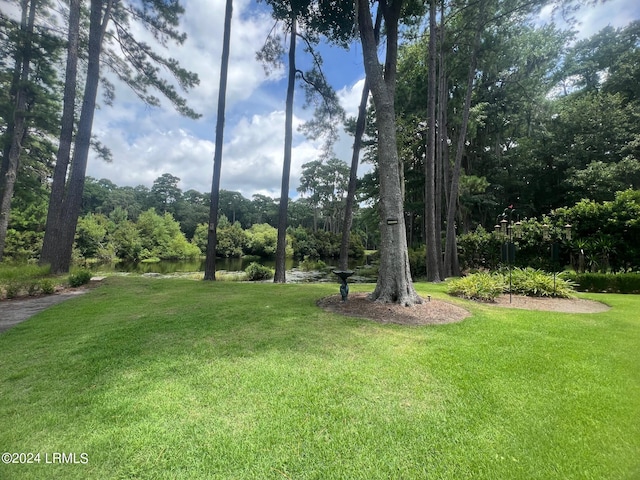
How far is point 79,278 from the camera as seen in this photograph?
7422 mm

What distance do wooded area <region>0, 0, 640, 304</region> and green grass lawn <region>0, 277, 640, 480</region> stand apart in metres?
2.57

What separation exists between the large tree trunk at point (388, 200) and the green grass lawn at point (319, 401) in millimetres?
1458

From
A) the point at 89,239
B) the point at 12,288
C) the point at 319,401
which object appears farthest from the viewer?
the point at 89,239

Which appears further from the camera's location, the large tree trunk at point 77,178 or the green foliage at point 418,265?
the green foliage at point 418,265

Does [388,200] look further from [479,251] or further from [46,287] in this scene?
[479,251]

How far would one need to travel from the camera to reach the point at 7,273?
6426 mm

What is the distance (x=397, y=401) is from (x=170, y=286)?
765 centimetres

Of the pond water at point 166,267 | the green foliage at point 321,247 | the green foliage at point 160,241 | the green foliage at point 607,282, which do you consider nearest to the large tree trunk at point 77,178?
the pond water at point 166,267

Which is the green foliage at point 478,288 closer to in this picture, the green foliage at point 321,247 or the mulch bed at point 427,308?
the mulch bed at point 427,308

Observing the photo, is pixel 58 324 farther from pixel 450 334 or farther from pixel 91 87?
pixel 91 87

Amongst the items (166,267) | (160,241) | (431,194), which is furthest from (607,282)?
(160,241)

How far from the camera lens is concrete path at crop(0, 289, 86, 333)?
4437 mm

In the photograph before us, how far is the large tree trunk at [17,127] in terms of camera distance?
1112 centimetres

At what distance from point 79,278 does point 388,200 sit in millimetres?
8136
